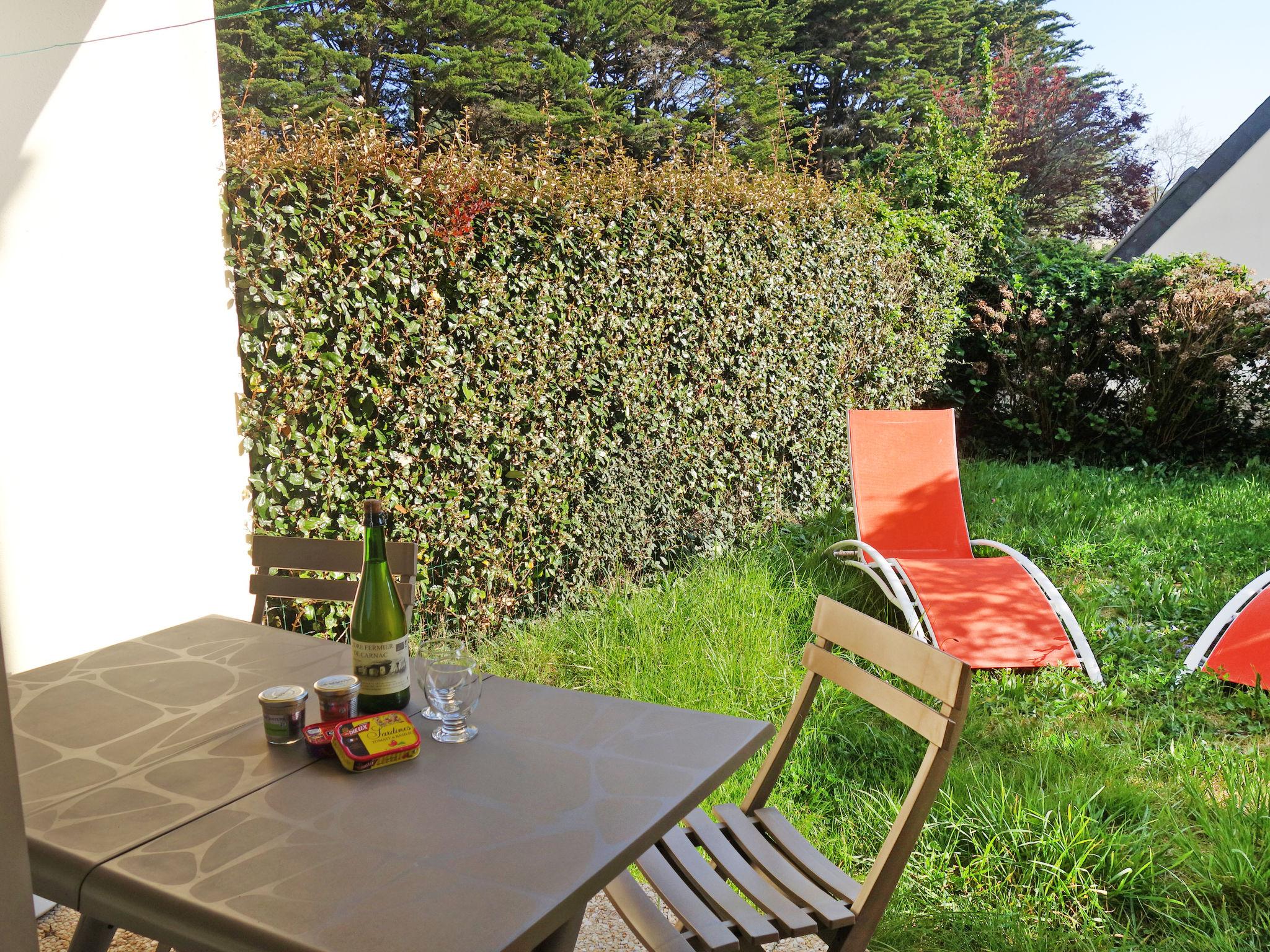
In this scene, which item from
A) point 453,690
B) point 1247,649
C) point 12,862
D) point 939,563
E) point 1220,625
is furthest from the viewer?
point 939,563

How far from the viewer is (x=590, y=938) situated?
237 cm

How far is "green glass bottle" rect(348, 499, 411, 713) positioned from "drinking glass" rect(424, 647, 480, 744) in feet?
0.22

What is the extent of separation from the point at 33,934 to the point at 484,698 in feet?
3.38

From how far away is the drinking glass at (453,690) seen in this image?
159 centimetres

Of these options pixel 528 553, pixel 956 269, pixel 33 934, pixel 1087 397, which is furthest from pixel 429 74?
pixel 33 934

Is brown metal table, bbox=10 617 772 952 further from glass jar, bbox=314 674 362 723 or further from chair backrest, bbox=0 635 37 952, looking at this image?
chair backrest, bbox=0 635 37 952

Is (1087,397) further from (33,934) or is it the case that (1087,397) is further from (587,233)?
(33,934)

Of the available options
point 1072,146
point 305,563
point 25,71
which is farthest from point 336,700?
point 1072,146

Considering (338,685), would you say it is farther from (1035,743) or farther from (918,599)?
(918,599)

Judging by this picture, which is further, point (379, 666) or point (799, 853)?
point (799, 853)

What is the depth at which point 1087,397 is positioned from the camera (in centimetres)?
877

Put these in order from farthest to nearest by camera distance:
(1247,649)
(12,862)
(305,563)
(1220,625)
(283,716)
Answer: (1220,625) → (1247,649) → (305,563) → (283,716) → (12,862)

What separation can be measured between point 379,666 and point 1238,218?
13025 millimetres

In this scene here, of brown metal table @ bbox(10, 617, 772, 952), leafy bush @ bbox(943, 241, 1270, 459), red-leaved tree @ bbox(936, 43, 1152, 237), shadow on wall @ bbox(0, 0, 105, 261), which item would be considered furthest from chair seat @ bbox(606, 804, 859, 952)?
red-leaved tree @ bbox(936, 43, 1152, 237)
